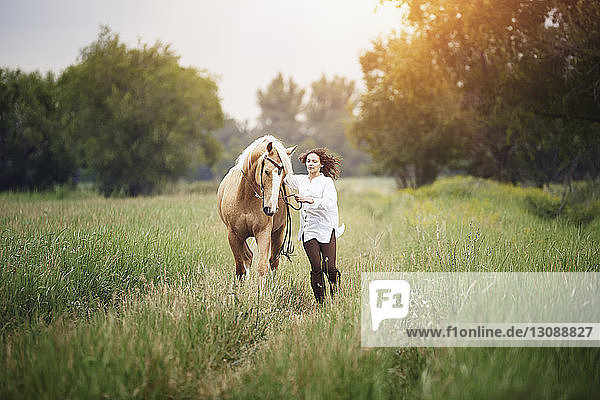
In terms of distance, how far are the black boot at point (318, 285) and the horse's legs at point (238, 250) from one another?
1.20m

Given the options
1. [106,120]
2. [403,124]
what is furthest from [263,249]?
[106,120]

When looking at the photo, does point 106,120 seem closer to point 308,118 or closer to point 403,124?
point 403,124

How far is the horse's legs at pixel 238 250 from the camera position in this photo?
6.18 m

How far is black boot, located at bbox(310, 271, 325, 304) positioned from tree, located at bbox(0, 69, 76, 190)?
2321 cm

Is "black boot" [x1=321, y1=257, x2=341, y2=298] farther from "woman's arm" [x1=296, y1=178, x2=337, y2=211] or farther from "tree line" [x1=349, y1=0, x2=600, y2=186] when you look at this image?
"tree line" [x1=349, y1=0, x2=600, y2=186]

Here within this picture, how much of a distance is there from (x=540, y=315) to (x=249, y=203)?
3534 millimetres

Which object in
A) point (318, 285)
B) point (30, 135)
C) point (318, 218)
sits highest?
point (30, 135)

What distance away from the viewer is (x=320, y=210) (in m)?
5.41

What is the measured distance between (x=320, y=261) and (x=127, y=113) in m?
21.8

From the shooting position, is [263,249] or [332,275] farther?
[263,249]

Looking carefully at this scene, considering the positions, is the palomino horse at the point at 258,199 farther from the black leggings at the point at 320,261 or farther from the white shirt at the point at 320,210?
the black leggings at the point at 320,261

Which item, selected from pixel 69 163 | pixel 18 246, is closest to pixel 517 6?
pixel 18 246

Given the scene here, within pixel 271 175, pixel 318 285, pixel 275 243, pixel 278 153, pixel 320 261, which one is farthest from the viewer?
pixel 275 243

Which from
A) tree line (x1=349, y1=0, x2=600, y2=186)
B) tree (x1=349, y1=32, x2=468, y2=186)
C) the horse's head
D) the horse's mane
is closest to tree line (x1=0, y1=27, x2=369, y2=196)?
tree (x1=349, y1=32, x2=468, y2=186)
